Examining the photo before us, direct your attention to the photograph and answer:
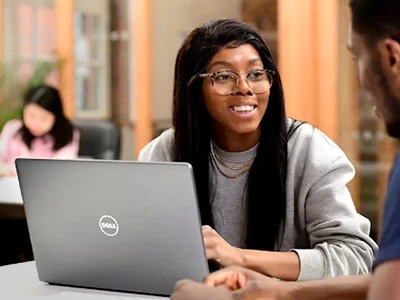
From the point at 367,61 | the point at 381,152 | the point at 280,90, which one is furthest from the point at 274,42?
the point at 367,61


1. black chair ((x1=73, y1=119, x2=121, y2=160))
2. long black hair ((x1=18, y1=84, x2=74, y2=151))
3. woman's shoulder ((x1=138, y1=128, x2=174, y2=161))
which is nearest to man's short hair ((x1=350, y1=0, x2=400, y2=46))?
woman's shoulder ((x1=138, y1=128, x2=174, y2=161))

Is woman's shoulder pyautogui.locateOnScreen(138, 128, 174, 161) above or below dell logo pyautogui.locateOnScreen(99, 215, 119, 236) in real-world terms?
above

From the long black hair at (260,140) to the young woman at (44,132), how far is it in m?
2.46

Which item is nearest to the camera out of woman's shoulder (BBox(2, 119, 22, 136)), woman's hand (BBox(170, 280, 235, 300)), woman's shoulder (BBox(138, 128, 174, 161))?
woman's hand (BBox(170, 280, 235, 300))

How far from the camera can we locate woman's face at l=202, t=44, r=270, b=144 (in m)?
2.11

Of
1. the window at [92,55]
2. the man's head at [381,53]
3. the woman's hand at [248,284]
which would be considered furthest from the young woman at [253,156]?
the window at [92,55]

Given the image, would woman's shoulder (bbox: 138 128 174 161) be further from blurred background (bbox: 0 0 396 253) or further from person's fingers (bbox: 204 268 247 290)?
blurred background (bbox: 0 0 396 253)

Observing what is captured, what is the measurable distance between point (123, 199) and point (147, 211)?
6cm

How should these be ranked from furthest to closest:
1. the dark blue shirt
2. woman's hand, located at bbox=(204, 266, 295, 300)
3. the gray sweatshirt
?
the gray sweatshirt, woman's hand, located at bbox=(204, 266, 295, 300), the dark blue shirt

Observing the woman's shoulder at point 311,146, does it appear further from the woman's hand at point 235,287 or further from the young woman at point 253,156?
the woman's hand at point 235,287

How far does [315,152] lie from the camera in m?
2.11

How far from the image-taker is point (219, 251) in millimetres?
1823

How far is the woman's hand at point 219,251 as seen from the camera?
1.82m

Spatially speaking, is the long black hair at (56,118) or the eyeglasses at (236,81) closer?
the eyeglasses at (236,81)
